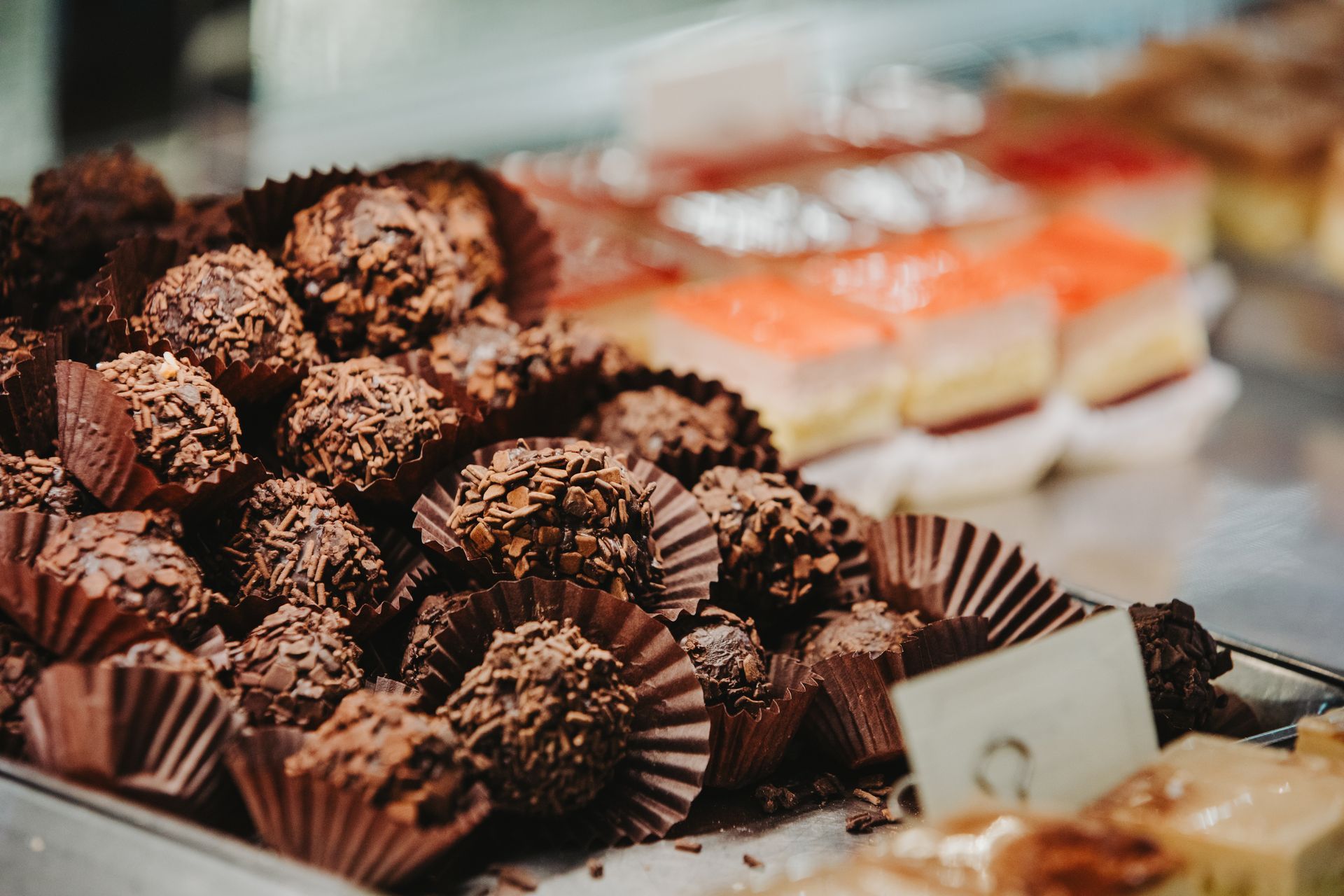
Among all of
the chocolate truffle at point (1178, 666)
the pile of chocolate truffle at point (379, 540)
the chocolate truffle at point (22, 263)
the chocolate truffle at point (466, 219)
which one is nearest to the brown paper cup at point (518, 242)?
the chocolate truffle at point (466, 219)

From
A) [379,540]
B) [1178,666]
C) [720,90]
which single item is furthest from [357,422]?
[720,90]

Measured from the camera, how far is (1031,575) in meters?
2.01

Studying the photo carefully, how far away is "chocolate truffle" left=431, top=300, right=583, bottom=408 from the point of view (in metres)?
2.04

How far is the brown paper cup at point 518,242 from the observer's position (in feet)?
7.79

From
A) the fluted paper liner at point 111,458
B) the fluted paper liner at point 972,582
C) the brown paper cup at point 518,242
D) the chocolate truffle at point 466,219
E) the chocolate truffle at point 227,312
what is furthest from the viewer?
the brown paper cup at point 518,242

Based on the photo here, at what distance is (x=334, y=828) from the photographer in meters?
1.42

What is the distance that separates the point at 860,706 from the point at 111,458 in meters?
1.00

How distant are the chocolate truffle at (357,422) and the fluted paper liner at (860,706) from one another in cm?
64

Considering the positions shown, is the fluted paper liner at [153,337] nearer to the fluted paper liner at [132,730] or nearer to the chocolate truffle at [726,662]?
the fluted paper liner at [132,730]

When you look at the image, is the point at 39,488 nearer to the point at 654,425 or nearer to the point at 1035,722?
the point at 654,425

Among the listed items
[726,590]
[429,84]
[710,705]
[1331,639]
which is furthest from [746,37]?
[710,705]

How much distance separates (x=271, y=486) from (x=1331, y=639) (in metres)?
2.19

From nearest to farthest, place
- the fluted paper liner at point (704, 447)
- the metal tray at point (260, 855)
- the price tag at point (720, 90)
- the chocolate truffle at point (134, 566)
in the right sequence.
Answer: the metal tray at point (260, 855), the chocolate truffle at point (134, 566), the fluted paper liner at point (704, 447), the price tag at point (720, 90)

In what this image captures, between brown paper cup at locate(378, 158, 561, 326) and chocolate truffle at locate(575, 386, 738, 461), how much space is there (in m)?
0.26
